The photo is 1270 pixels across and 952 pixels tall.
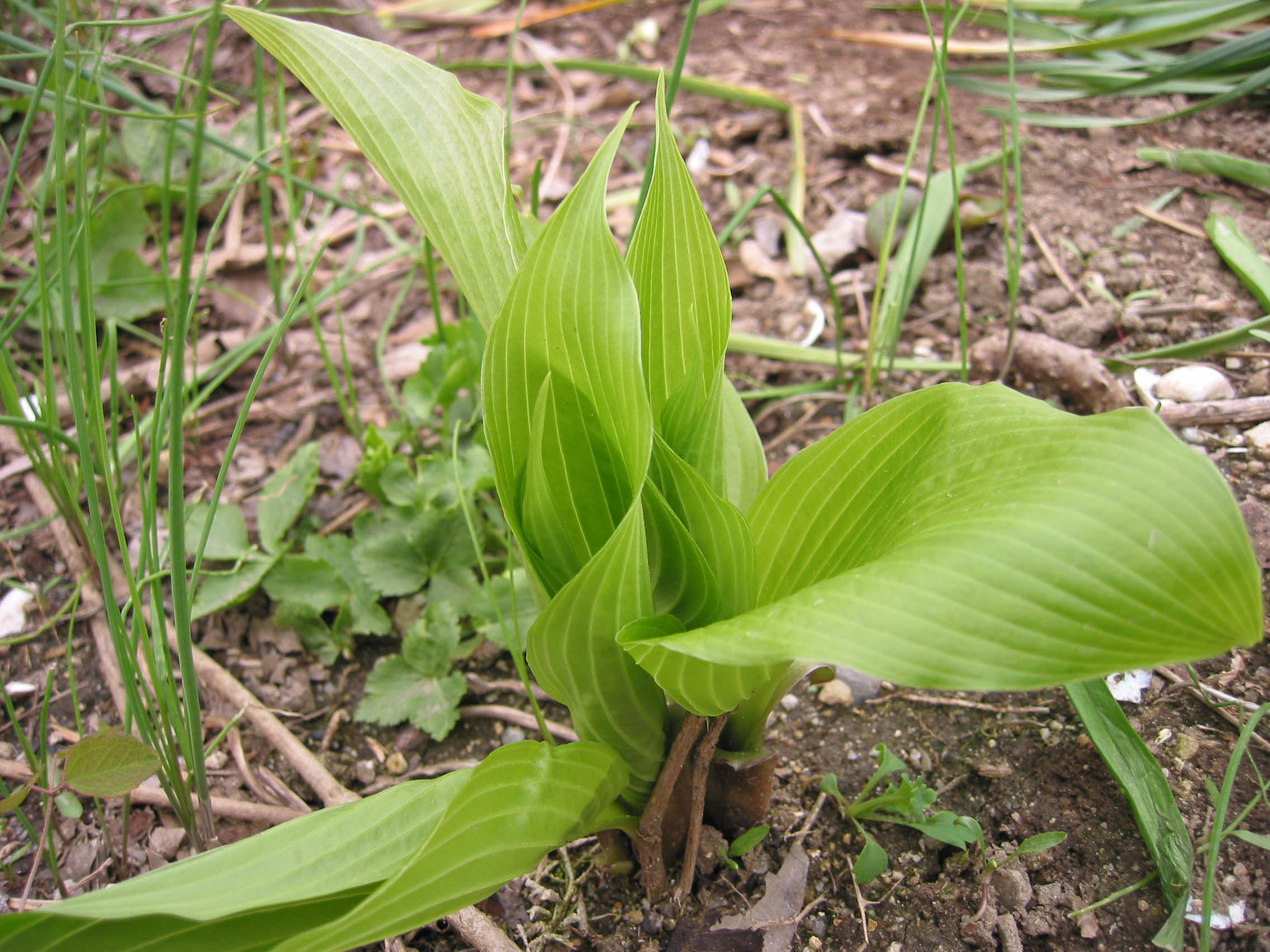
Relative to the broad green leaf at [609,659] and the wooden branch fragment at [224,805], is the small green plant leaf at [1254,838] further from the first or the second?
the broad green leaf at [609,659]

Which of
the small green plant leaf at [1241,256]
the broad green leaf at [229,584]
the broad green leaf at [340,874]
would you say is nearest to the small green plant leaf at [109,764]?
the broad green leaf at [340,874]

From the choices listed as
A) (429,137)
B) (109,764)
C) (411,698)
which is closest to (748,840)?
(411,698)

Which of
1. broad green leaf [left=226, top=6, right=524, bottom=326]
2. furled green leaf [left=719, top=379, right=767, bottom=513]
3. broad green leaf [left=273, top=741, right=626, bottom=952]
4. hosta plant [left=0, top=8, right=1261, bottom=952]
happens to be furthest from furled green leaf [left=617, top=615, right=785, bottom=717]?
broad green leaf [left=226, top=6, right=524, bottom=326]

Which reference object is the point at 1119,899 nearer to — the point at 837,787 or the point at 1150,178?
the point at 837,787

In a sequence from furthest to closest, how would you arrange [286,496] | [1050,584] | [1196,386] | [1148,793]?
[286,496] → [1196,386] → [1148,793] → [1050,584]

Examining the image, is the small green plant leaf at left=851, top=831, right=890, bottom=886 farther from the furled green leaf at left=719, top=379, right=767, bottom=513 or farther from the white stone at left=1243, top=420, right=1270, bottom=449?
the white stone at left=1243, top=420, right=1270, bottom=449

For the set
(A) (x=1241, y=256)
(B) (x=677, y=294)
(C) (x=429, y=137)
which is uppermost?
Answer: (C) (x=429, y=137)

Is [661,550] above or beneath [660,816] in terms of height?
above

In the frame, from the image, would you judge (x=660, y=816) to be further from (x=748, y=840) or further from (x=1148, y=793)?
(x=1148, y=793)
